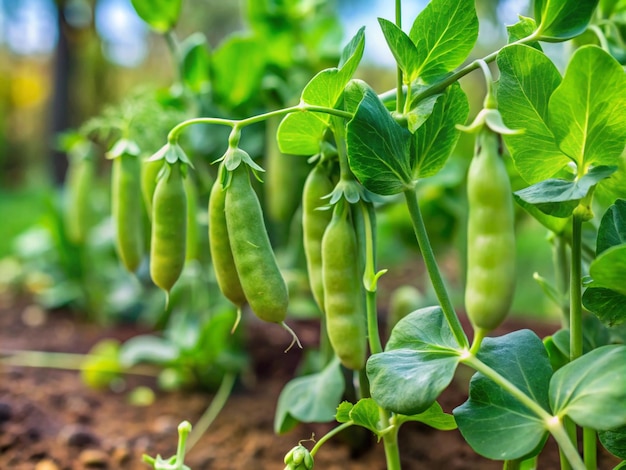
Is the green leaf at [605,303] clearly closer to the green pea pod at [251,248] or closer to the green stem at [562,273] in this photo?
the green stem at [562,273]

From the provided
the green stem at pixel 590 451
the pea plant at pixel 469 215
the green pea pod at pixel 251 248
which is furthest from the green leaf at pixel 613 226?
the green pea pod at pixel 251 248

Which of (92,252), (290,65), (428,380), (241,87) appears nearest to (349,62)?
(428,380)

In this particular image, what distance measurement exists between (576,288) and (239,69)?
88 cm

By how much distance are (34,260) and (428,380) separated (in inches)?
91.4

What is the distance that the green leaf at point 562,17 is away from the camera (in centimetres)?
61

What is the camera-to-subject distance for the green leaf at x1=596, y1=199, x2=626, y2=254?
0.61 metres

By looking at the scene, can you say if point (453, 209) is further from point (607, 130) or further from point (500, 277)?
point (500, 277)

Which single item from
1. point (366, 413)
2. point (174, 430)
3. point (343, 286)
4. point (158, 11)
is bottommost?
point (174, 430)

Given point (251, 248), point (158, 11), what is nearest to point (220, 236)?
point (251, 248)

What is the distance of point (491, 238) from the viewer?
0.51m

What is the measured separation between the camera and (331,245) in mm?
669

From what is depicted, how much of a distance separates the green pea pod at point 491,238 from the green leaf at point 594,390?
117mm

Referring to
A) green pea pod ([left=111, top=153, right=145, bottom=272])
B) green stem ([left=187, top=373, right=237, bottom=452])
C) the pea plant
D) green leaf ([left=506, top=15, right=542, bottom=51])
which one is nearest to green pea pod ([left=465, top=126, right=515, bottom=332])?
the pea plant

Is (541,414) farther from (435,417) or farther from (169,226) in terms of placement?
(169,226)
